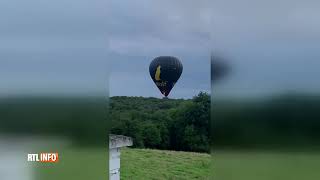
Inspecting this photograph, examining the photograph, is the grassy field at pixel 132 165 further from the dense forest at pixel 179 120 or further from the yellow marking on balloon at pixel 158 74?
the yellow marking on balloon at pixel 158 74

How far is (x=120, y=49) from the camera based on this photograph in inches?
108

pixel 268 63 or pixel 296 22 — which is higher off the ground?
pixel 296 22

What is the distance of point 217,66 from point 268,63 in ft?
1.08

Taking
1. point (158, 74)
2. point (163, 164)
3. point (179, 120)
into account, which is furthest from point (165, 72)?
point (163, 164)

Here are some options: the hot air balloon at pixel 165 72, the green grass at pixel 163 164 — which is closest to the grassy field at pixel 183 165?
the green grass at pixel 163 164

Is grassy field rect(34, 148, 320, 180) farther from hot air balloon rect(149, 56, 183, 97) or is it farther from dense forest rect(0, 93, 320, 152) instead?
hot air balloon rect(149, 56, 183, 97)

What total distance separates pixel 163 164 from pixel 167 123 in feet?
0.88

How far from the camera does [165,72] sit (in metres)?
2.67

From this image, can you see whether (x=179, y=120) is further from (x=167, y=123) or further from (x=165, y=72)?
(x=165, y=72)

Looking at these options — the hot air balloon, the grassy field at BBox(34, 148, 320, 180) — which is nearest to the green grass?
the grassy field at BBox(34, 148, 320, 180)

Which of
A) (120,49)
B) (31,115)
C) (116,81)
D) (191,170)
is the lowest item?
(191,170)

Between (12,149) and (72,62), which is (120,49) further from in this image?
(12,149)

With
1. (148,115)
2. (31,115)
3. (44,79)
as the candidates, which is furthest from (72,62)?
(148,115)

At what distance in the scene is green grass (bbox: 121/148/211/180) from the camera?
8.80ft
